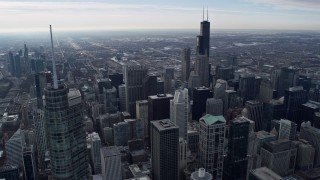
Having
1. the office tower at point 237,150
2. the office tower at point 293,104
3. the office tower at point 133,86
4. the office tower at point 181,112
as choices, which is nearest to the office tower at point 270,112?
the office tower at point 293,104

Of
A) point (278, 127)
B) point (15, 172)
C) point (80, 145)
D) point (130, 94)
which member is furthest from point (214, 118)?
point (130, 94)

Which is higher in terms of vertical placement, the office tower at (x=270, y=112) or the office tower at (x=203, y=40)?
the office tower at (x=203, y=40)

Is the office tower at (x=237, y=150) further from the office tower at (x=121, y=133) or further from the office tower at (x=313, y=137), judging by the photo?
the office tower at (x=121, y=133)

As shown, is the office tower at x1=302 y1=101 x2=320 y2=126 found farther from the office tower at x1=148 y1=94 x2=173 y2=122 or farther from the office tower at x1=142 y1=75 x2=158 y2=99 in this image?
the office tower at x1=142 y1=75 x2=158 y2=99

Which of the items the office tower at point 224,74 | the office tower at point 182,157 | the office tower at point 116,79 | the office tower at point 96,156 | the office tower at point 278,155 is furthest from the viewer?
the office tower at point 224,74

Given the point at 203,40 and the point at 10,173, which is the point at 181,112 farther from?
the point at 203,40
